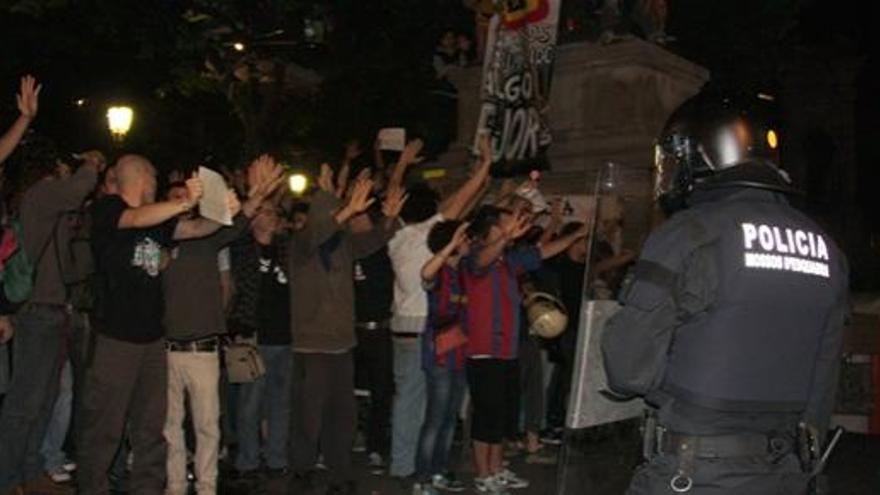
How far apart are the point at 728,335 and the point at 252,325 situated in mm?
5611

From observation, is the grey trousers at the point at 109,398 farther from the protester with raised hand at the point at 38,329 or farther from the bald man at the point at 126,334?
the protester with raised hand at the point at 38,329

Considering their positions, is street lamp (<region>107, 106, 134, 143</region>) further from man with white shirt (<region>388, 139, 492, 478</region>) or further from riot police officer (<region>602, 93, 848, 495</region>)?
riot police officer (<region>602, 93, 848, 495</region>)

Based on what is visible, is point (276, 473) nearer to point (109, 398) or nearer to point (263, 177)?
point (109, 398)

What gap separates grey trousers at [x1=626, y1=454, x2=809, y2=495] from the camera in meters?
3.61

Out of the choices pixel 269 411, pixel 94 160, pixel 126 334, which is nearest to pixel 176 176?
pixel 94 160

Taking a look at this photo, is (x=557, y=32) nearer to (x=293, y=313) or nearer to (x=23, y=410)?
(x=293, y=313)

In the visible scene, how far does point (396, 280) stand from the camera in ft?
29.3

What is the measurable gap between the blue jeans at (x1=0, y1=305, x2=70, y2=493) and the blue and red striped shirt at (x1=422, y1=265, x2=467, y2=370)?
8.30 feet

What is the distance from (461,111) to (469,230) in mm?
8313

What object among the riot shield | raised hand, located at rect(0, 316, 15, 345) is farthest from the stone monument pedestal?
the riot shield

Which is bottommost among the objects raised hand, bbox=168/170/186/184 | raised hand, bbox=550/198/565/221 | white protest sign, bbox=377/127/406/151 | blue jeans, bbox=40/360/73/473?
blue jeans, bbox=40/360/73/473

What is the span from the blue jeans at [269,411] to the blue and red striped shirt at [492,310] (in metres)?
1.48

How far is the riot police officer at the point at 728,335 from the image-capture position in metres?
3.60

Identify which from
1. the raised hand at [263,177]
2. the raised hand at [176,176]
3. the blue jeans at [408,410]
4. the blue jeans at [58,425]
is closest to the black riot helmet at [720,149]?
the raised hand at [263,177]
